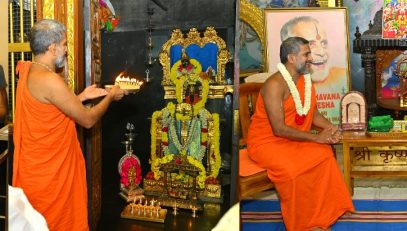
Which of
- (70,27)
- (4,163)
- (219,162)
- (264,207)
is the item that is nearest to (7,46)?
(70,27)

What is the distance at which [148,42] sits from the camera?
279 cm

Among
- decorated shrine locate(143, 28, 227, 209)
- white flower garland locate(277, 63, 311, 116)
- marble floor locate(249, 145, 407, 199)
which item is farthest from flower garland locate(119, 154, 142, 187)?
marble floor locate(249, 145, 407, 199)

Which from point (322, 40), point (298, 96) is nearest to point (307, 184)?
point (298, 96)

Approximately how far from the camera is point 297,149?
3340 millimetres

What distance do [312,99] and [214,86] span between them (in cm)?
96

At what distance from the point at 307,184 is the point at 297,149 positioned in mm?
261

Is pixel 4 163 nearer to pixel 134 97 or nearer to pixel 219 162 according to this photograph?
pixel 134 97

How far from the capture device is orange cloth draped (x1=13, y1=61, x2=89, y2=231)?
210 cm

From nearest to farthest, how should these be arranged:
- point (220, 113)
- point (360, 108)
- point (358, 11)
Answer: point (220, 113)
point (360, 108)
point (358, 11)

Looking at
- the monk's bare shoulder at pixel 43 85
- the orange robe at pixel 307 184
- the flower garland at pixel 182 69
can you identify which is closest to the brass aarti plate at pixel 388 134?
the orange robe at pixel 307 184

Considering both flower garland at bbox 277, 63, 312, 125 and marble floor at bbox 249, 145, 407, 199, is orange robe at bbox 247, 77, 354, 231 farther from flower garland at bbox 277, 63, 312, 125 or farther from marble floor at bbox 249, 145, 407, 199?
marble floor at bbox 249, 145, 407, 199

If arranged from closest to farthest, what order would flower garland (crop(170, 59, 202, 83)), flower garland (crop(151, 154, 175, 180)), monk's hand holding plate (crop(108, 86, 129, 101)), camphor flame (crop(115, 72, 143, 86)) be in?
monk's hand holding plate (crop(108, 86, 129, 101))
camphor flame (crop(115, 72, 143, 86))
flower garland (crop(170, 59, 202, 83))
flower garland (crop(151, 154, 175, 180))

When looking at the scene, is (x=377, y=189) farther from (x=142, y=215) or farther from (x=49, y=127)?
(x=49, y=127)

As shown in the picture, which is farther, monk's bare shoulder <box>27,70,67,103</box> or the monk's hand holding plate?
the monk's hand holding plate
